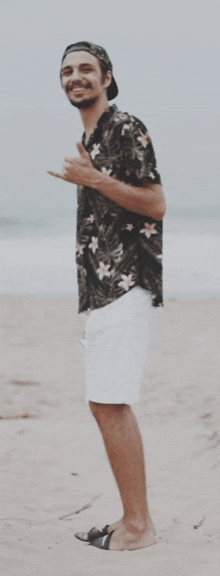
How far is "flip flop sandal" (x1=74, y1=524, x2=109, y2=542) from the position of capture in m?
3.65

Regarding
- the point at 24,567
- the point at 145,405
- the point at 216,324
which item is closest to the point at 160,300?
the point at 24,567

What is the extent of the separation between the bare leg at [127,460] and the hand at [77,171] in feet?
2.68

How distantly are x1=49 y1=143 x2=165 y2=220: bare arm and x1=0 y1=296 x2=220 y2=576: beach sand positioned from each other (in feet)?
1.51

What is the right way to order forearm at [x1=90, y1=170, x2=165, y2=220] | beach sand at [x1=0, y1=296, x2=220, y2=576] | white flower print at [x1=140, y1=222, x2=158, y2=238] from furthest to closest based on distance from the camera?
beach sand at [x1=0, y1=296, x2=220, y2=576], white flower print at [x1=140, y1=222, x2=158, y2=238], forearm at [x1=90, y1=170, x2=165, y2=220]

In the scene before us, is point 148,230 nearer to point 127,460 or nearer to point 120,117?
point 120,117

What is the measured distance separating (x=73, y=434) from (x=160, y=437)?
1.78 feet

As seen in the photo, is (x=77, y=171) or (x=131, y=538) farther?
(x=131, y=538)

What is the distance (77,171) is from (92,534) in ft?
4.83

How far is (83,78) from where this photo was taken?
3.32m

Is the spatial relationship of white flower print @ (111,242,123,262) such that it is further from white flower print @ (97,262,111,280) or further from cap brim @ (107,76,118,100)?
cap brim @ (107,76,118,100)

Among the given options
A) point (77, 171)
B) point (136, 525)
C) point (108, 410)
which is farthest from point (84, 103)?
point (136, 525)

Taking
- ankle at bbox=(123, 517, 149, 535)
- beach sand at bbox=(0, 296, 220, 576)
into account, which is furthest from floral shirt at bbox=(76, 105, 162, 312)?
ankle at bbox=(123, 517, 149, 535)

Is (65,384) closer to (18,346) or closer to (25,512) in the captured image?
(18,346)

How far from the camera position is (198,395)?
658 cm
